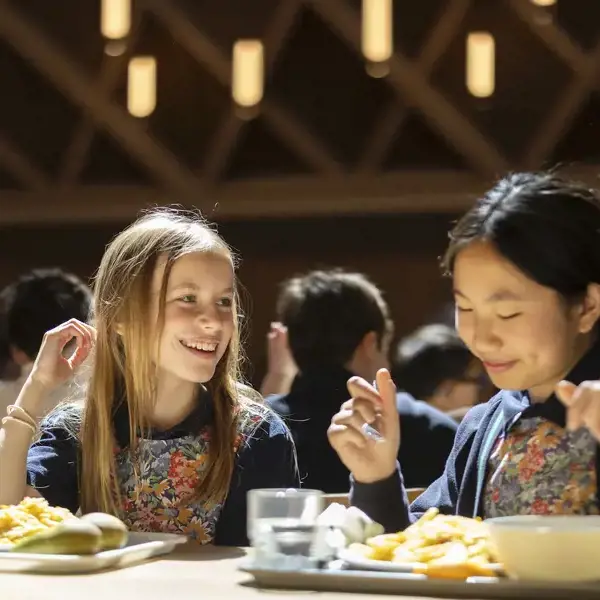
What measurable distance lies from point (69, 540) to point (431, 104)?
3.87m

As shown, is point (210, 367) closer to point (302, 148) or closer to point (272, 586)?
point (272, 586)

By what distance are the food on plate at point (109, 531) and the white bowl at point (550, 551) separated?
0.45 m

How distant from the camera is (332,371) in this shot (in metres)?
2.93

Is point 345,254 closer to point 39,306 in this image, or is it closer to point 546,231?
point 39,306

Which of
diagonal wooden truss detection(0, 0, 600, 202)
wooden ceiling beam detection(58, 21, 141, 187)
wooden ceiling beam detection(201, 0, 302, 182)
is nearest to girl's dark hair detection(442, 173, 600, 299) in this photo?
diagonal wooden truss detection(0, 0, 600, 202)

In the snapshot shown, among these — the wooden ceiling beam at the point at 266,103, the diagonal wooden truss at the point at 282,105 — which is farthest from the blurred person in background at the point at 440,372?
the wooden ceiling beam at the point at 266,103

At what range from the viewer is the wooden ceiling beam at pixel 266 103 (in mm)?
5109

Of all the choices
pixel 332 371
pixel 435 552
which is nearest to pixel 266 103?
pixel 332 371

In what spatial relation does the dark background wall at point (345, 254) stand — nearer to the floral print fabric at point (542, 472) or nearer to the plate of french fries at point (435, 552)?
the floral print fabric at point (542, 472)

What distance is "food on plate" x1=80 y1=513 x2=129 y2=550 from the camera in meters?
1.32

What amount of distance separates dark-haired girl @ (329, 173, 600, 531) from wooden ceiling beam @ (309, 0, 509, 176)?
338 centimetres

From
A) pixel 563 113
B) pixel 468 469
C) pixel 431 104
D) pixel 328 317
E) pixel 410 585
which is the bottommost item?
pixel 410 585

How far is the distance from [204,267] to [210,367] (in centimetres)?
15

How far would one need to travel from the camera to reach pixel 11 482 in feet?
5.56
